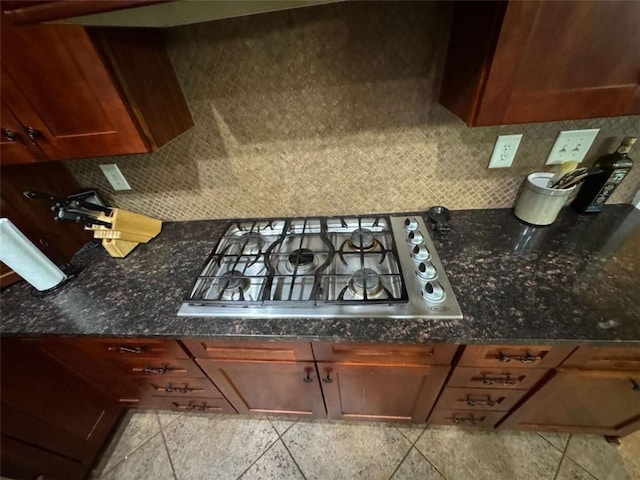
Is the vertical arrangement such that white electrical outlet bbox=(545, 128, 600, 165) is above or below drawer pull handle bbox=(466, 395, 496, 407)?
above

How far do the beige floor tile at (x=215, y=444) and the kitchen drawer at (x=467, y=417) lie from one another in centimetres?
81

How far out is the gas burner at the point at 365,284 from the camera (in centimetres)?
82

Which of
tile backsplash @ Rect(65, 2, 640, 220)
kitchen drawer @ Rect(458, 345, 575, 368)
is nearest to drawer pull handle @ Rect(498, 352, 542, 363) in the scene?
kitchen drawer @ Rect(458, 345, 575, 368)

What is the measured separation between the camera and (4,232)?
82cm

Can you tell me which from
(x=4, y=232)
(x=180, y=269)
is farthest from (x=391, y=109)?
(x=4, y=232)

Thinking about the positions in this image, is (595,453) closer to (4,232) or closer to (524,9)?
(524,9)

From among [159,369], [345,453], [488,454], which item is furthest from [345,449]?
[159,369]

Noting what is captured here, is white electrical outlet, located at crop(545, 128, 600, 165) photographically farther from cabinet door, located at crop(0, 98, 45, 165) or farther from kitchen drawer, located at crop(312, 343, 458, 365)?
cabinet door, located at crop(0, 98, 45, 165)

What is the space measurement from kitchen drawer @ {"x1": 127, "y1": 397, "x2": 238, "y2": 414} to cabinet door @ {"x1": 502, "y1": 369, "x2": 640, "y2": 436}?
1.25m

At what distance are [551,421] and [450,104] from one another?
1303 mm

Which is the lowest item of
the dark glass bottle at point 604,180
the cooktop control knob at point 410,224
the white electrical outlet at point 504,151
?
the cooktop control knob at point 410,224

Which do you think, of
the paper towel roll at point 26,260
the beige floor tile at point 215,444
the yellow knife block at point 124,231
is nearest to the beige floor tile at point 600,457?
the beige floor tile at point 215,444

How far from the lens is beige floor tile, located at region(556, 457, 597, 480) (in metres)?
1.10

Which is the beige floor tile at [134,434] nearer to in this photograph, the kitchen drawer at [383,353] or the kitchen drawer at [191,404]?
the kitchen drawer at [191,404]
